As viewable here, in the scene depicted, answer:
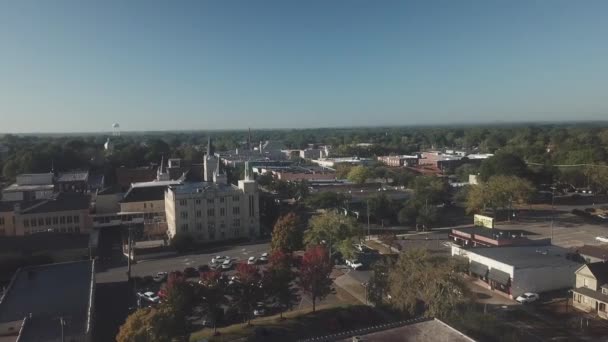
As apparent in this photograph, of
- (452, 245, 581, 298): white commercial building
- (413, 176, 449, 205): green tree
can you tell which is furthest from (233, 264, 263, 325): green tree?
(413, 176, 449, 205): green tree

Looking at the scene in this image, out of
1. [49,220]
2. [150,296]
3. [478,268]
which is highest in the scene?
[49,220]

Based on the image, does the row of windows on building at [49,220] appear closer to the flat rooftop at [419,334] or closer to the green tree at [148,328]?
the green tree at [148,328]

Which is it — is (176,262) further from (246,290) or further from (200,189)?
(246,290)

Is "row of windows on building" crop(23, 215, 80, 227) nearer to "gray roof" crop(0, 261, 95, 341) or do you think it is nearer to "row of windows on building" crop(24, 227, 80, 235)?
"row of windows on building" crop(24, 227, 80, 235)

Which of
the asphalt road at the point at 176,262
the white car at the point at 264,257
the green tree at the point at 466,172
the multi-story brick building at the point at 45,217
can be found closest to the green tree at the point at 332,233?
the white car at the point at 264,257

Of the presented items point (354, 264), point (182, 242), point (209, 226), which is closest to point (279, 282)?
point (354, 264)

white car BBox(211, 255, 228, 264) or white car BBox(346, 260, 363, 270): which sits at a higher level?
white car BBox(346, 260, 363, 270)
